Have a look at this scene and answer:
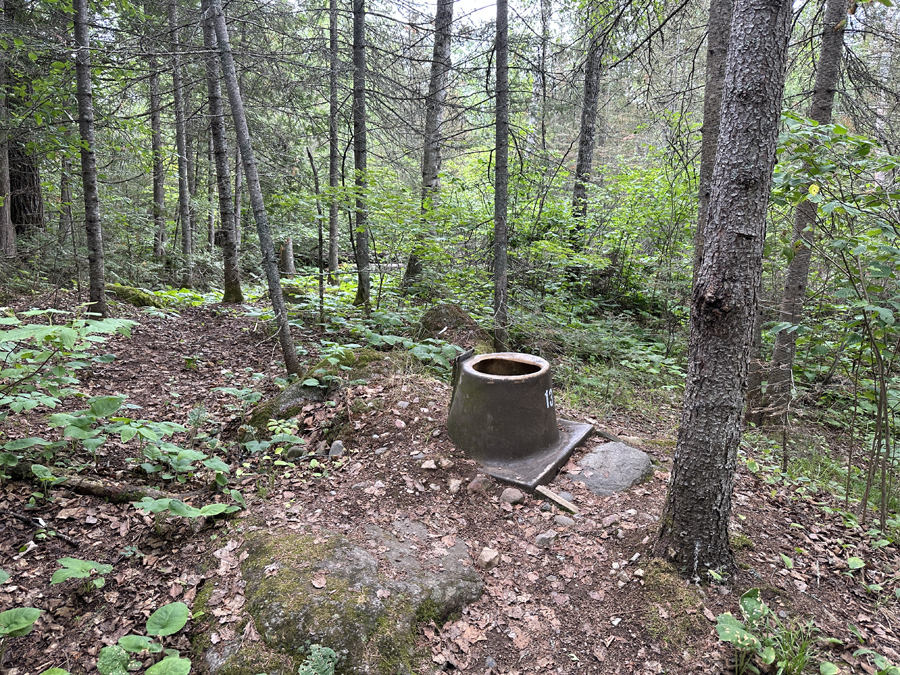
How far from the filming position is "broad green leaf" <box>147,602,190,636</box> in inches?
77.0

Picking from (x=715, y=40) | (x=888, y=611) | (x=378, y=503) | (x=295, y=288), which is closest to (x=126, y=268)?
(x=295, y=288)

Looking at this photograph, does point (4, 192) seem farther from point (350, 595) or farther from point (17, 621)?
point (350, 595)

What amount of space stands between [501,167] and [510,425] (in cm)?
352

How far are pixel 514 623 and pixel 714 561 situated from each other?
3.86 feet

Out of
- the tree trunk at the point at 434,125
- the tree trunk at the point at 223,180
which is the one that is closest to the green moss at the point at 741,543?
the tree trunk at the point at 434,125

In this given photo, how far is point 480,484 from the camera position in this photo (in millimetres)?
3557

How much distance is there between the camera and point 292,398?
464cm

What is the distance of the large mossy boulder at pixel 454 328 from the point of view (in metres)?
6.49

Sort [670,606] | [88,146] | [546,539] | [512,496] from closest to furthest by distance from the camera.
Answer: [670,606]
[546,539]
[512,496]
[88,146]

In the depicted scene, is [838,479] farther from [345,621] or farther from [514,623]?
[345,621]

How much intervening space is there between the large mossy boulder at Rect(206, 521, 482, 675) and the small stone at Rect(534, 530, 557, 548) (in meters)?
0.51

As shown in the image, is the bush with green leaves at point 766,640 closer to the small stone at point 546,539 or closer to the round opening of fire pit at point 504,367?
the small stone at point 546,539

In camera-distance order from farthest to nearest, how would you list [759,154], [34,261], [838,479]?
[34,261] → [838,479] → [759,154]

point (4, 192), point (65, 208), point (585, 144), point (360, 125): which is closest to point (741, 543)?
point (360, 125)
